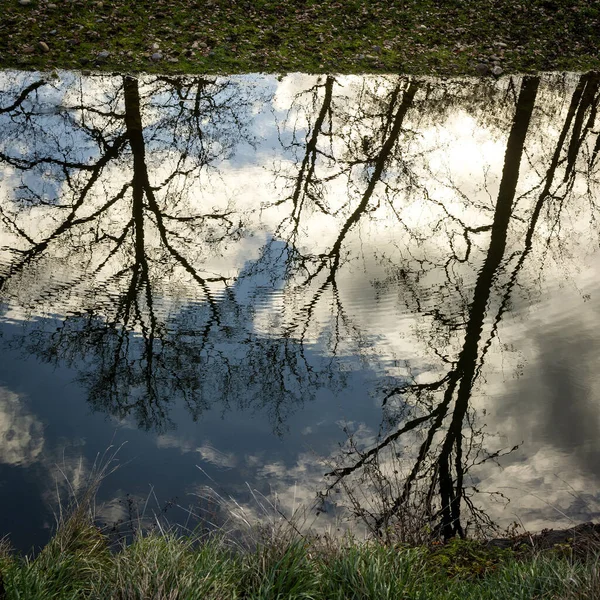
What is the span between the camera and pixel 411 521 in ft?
15.9

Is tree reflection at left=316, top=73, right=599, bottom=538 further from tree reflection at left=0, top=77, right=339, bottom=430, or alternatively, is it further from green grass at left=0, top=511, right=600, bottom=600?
tree reflection at left=0, top=77, right=339, bottom=430

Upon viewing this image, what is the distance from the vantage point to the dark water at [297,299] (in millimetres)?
5570

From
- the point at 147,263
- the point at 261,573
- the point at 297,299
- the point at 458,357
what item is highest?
the point at 147,263

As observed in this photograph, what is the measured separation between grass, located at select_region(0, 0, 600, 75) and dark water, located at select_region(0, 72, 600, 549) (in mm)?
1060

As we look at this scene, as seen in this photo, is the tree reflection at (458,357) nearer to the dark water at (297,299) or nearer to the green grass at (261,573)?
the dark water at (297,299)

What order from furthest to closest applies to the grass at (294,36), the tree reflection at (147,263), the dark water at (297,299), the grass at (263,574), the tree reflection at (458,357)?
the grass at (294,36) → the tree reflection at (147,263) → the dark water at (297,299) → the tree reflection at (458,357) → the grass at (263,574)

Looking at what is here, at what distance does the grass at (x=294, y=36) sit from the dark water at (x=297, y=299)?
41.7 inches

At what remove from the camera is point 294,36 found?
599 inches

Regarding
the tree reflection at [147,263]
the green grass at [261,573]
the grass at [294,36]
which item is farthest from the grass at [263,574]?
the grass at [294,36]

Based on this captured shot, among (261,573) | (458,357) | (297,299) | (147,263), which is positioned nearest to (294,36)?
(147,263)

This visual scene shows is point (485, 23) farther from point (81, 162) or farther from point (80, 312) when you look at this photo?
point (80, 312)

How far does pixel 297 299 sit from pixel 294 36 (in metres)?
9.36

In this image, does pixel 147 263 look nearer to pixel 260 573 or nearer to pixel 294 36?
pixel 260 573

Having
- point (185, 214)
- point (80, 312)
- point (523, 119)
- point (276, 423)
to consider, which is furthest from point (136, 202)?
point (523, 119)
